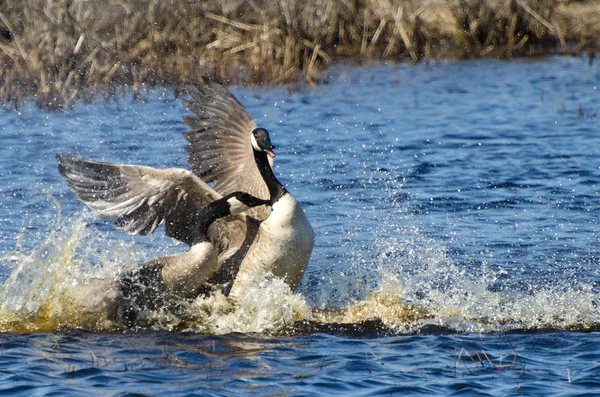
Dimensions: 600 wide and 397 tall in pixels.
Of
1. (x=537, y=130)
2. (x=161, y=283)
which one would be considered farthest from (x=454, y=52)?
(x=161, y=283)

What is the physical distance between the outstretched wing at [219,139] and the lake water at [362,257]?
1049mm

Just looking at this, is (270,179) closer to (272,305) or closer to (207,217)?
(207,217)

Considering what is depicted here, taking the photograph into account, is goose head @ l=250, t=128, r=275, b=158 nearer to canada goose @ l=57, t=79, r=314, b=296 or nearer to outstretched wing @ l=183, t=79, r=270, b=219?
canada goose @ l=57, t=79, r=314, b=296

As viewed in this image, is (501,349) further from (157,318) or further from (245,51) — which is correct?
(245,51)

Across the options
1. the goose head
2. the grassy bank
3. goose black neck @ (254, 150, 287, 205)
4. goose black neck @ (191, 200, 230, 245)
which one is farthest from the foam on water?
the grassy bank

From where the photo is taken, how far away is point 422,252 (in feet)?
29.3

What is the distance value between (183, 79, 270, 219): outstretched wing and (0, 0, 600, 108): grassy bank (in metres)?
6.30

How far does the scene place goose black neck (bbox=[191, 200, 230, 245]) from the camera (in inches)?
287

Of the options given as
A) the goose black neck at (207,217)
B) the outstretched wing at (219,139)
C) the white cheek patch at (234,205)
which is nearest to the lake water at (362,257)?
the goose black neck at (207,217)

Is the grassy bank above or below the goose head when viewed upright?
above

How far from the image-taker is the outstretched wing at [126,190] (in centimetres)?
755

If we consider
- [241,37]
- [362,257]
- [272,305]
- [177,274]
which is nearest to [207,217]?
[177,274]

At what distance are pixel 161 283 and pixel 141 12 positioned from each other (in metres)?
11.6

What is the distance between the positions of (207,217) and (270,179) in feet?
1.88
